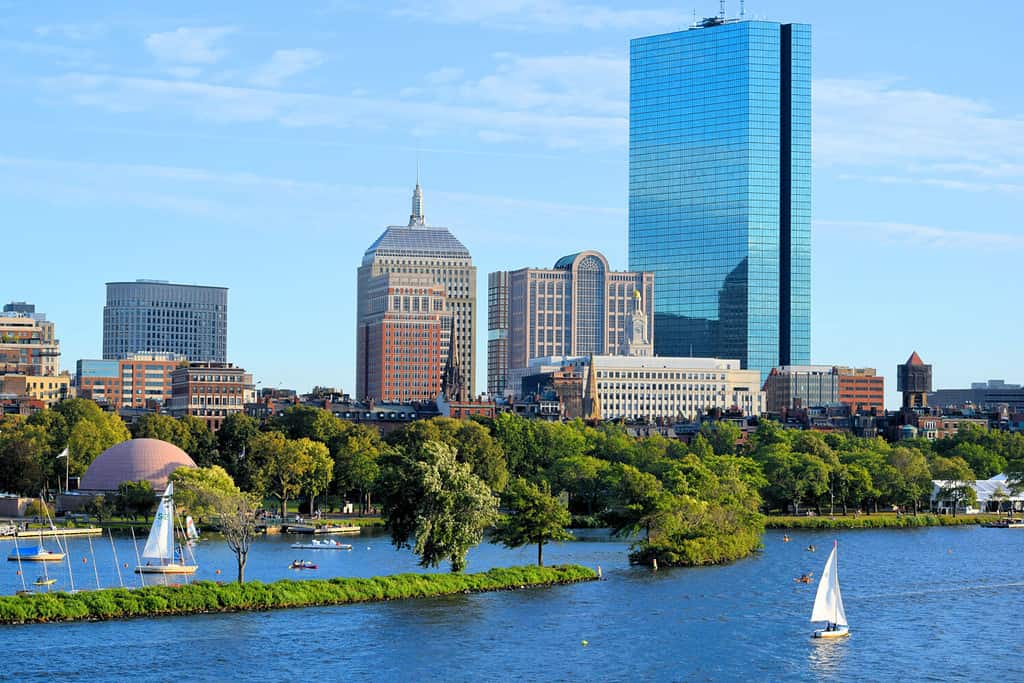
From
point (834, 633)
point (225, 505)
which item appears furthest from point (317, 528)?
point (834, 633)

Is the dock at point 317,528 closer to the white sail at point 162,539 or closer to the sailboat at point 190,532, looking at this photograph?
the sailboat at point 190,532

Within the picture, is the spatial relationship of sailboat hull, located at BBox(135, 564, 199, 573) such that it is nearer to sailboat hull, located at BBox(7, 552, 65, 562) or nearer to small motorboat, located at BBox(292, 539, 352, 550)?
sailboat hull, located at BBox(7, 552, 65, 562)

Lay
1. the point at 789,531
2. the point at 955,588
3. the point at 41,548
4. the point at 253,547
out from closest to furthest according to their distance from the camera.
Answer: the point at 955,588 → the point at 41,548 → the point at 253,547 → the point at 789,531

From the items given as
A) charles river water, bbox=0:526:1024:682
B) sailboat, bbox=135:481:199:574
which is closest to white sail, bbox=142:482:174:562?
sailboat, bbox=135:481:199:574

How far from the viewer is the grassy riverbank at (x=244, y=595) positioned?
109875 mm

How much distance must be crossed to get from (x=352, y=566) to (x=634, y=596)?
93.4 feet

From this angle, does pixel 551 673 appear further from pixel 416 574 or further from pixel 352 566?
pixel 352 566

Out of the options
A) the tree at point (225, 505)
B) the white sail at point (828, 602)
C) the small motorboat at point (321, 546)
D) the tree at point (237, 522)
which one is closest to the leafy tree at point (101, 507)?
the tree at point (225, 505)

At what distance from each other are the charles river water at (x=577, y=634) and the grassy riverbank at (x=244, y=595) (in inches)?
73.4

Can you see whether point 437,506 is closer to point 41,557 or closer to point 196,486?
point 41,557

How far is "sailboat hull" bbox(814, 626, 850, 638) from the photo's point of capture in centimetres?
11181

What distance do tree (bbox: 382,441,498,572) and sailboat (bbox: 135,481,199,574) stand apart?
2040cm

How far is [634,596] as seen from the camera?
12825 cm

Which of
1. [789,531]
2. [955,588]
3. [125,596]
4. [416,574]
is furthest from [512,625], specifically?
[789,531]
